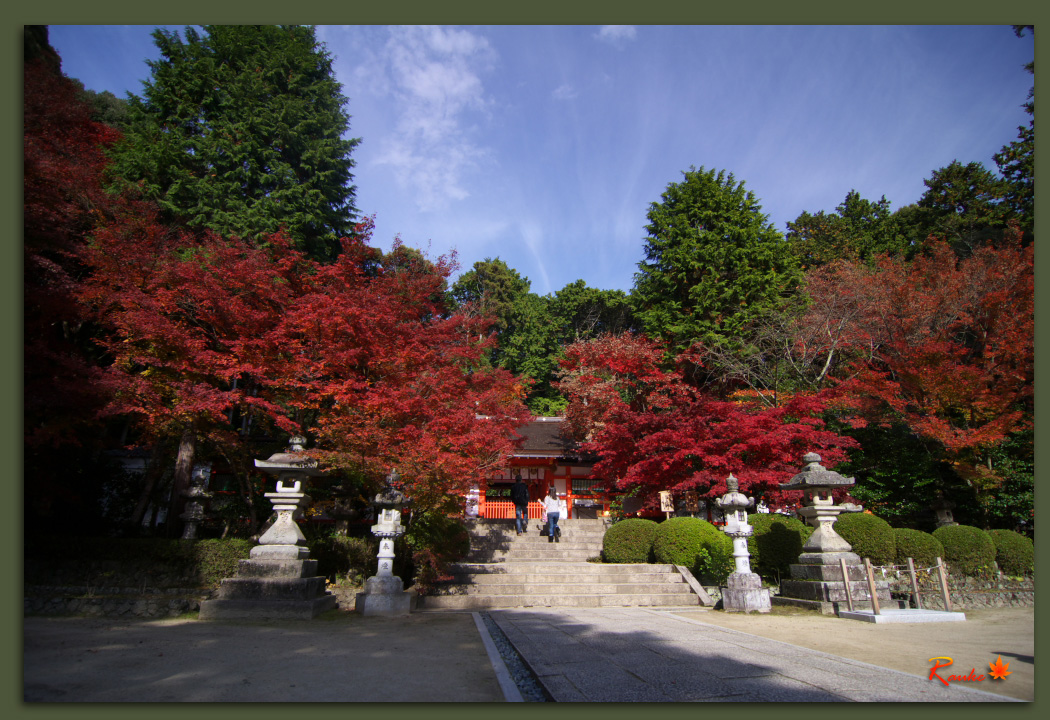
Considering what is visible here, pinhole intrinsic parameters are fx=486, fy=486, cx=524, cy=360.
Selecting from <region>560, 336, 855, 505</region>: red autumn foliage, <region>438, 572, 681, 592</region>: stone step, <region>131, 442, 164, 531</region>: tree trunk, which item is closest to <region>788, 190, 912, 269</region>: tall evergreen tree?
<region>560, 336, 855, 505</region>: red autumn foliage

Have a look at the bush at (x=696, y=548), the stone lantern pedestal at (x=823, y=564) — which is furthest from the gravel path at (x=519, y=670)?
the bush at (x=696, y=548)

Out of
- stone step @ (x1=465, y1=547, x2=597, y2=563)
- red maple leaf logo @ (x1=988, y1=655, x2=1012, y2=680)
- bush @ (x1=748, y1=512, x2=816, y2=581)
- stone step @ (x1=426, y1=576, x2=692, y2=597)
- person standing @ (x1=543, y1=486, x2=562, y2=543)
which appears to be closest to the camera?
red maple leaf logo @ (x1=988, y1=655, x2=1012, y2=680)

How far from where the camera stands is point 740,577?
7.70 metres

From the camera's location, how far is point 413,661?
425cm

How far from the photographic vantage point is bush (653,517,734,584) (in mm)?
9320

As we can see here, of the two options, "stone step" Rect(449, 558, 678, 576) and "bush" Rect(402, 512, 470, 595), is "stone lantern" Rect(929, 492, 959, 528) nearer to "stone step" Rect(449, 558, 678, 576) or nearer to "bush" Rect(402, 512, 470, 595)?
"stone step" Rect(449, 558, 678, 576)

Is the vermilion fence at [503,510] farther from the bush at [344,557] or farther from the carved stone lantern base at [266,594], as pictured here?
the carved stone lantern base at [266,594]

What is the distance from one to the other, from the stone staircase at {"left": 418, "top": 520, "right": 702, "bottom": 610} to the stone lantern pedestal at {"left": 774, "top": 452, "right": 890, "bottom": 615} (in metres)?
2.03

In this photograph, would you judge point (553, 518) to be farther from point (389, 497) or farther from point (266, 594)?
point (266, 594)

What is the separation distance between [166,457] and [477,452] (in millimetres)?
6476

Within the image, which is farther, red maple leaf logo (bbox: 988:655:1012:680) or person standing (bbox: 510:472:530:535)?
person standing (bbox: 510:472:530:535)

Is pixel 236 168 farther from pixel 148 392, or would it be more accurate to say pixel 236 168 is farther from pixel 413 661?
pixel 413 661

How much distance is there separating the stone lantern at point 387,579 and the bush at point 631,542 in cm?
499

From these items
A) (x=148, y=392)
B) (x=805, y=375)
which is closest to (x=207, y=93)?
(x=148, y=392)
